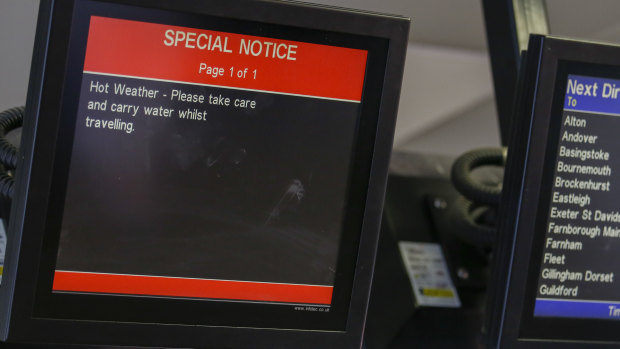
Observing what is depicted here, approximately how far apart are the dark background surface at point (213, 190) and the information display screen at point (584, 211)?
0.24m

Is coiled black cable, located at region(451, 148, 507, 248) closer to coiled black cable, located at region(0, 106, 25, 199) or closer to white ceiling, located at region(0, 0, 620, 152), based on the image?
white ceiling, located at region(0, 0, 620, 152)

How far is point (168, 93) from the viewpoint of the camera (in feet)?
2.37

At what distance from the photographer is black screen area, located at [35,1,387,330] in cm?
71

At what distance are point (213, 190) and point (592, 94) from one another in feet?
1.36

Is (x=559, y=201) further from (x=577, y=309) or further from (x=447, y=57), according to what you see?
(x=447, y=57)

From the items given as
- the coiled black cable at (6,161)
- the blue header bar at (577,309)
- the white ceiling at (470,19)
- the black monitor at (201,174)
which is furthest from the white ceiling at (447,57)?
the blue header bar at (577,309)

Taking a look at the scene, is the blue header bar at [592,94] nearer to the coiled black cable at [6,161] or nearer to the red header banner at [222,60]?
the red header banner at [222,60]

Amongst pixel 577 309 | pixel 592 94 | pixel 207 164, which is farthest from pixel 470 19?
pixel 207 164

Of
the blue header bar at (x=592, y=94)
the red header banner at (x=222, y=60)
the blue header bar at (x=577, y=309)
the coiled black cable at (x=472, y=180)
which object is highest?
the blue header bar at (x=592, y=94)

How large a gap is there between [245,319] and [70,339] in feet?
0.55

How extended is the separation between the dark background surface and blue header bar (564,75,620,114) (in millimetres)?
237

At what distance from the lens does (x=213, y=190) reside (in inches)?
29.2

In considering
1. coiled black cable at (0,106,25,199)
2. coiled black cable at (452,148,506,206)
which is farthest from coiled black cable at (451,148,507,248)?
coiled black cable at (0,106,25,199)

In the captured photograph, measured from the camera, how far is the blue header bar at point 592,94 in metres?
0.81
